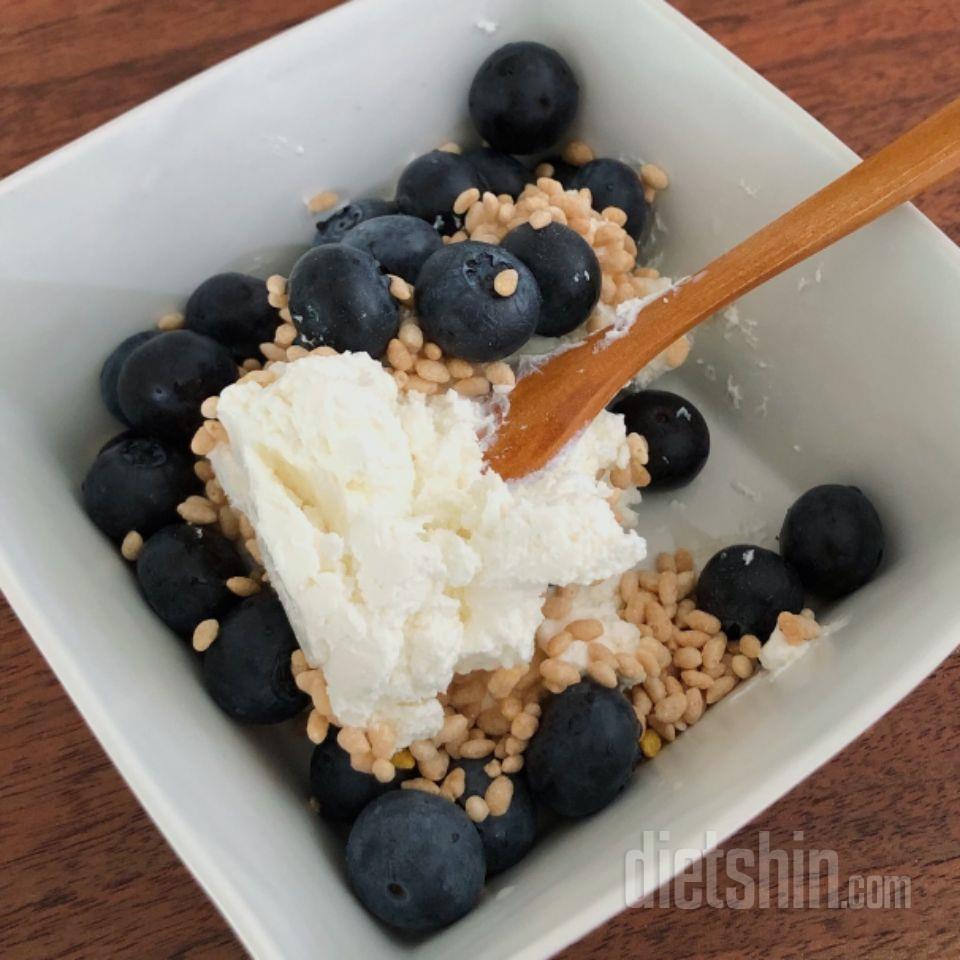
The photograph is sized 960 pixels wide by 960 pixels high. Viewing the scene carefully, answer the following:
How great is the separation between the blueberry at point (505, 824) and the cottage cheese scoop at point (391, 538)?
0.17 ft

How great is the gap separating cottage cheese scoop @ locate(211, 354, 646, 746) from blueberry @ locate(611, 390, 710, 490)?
17cm

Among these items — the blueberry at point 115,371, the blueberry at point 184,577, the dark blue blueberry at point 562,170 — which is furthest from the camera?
the dark blue blueberry at point 562,170

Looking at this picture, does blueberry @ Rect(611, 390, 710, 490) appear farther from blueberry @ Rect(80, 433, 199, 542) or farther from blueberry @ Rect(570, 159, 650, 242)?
blueberry @ Rect(80, 433, 199, 542)

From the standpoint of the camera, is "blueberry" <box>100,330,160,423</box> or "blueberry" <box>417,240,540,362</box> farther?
"blueberry" <box>100,330,160,423</box>

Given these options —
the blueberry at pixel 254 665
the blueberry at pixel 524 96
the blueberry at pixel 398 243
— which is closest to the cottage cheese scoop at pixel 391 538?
the blueberry at pixel 254 665

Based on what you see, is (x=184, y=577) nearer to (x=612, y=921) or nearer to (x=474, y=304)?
(x=474, y=304)

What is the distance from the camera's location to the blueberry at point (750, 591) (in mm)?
856

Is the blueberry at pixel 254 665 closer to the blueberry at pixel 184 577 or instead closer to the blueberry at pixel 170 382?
the blueberry at pixel 184 577

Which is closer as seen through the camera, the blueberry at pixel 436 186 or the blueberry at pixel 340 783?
the blueberry at pixel 340 783

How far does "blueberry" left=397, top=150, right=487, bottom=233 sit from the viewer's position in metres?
0.97

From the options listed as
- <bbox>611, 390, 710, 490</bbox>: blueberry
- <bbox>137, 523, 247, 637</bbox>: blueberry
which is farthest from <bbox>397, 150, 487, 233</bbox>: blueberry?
<bbox>137, 523, 247, 637</bbox>: blueberry

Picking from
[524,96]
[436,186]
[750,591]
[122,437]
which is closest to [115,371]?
[122,437]

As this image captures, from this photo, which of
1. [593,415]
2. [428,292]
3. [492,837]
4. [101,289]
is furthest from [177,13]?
[492,837]

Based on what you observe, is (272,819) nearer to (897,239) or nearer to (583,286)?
(583,286)
